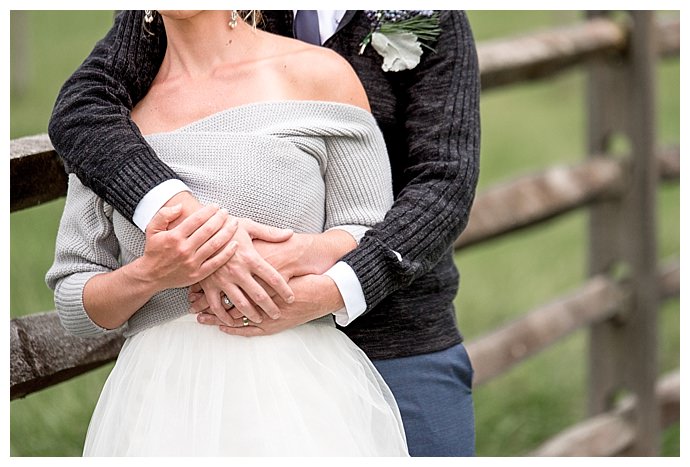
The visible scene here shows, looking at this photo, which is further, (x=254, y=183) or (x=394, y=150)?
(x=394, y=150)

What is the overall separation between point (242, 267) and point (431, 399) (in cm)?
49

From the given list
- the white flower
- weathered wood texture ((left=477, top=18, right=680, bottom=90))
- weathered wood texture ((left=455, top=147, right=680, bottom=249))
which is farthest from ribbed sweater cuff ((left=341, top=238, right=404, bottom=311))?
weathered wood texture ((left=477, top=18, right=680, bottom=90))

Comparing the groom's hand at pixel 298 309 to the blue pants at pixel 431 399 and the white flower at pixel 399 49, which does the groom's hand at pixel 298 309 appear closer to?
the blue pants at pixel 431 399

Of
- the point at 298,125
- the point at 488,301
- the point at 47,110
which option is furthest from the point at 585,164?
the point at 47,110

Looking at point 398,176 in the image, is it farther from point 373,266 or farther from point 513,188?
point 513,188

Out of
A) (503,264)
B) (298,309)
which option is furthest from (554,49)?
(503,264)

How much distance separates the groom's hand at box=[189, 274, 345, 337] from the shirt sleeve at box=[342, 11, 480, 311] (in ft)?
0.18

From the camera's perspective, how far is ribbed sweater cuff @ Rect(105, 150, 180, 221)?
1.33 metres

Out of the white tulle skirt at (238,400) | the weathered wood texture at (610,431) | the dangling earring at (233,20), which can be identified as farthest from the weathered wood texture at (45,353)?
the weathered wood texture at (610,431)

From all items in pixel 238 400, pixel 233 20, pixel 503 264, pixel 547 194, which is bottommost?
pixel 503 264

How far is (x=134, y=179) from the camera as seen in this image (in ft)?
4.36

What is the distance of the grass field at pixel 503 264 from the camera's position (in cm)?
287
